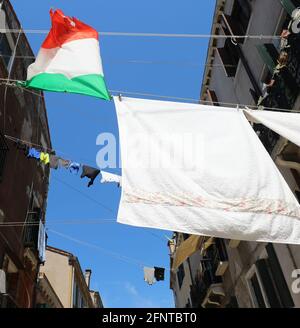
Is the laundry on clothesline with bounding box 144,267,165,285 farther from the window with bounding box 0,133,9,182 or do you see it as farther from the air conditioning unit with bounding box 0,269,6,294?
the window with bounding box 0,133,9,182

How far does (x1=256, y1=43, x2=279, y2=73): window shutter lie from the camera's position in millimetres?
9336

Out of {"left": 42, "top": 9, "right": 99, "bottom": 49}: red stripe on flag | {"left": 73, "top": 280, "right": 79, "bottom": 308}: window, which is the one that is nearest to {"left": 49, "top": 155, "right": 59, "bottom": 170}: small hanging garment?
{"left": 42, "top": 9, "right": 99, "bottom": 49}: red stripe on flag

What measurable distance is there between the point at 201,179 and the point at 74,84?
2698mm

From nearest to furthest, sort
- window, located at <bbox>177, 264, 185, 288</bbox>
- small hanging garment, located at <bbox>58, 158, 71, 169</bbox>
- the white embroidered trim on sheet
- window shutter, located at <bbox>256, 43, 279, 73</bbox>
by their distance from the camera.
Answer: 1. the white embroidered trim on sheet
2. window shutter, located at <bbox>256, 43, 279, 73</bbox>
3. small hanging garment, located at <bbox>58, 158, 71, 169</bbox>
4. window, located at <bbox>177, 264, 185, 288</bbox>

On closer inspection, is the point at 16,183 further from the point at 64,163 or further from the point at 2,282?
the point at 2,282

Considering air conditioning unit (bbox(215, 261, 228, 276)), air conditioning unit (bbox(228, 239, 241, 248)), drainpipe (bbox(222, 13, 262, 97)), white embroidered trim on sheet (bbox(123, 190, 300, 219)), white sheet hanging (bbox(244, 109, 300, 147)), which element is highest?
drainpipe (bbox(222, 13, 262, 97))

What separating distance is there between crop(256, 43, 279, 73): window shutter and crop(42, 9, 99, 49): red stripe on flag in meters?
5.35

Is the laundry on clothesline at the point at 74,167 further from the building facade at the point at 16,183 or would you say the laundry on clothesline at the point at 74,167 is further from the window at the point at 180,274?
the window at the point at 180,274

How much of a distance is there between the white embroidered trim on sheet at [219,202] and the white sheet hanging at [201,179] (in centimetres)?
1

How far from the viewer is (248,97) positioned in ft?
38.4

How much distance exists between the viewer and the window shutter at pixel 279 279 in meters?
8.51

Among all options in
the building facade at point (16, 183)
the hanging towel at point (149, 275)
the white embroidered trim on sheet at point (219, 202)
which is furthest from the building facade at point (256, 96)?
the building facade at point (16, 183)

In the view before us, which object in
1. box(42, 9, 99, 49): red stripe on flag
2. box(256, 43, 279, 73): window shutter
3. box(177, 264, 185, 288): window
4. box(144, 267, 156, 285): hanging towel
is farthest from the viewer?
box(177, 264, 185, 288): window

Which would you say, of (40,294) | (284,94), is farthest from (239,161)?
(40,294)
